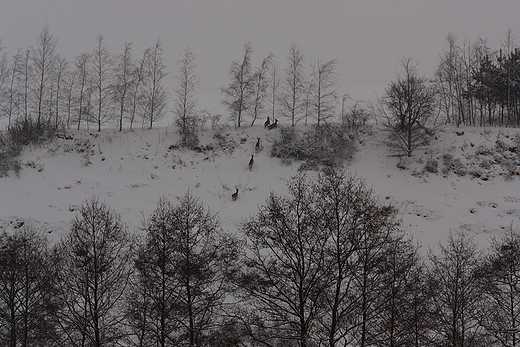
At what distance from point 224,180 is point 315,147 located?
9.62m

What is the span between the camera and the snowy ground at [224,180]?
1891 centimetres

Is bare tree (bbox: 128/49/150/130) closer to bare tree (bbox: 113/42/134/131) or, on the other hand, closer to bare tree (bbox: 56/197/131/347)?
bare tree (bbox: 113/42/134/131)

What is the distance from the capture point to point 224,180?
78.9 ft

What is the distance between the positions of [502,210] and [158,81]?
3401 cm

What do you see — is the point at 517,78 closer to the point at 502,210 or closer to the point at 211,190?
the point at 502,210

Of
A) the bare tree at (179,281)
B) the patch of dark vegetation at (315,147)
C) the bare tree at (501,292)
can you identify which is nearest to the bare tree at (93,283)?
the bare tree at (179,281)

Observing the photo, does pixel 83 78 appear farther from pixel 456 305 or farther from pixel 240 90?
pixel 456 305

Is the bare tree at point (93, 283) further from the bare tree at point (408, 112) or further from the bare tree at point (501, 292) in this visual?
the bare tree at point (408, 112)

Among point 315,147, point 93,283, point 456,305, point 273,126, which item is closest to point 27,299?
point 93,283

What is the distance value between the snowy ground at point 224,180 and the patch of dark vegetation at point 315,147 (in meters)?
1.04

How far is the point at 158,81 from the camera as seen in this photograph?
32781 mm

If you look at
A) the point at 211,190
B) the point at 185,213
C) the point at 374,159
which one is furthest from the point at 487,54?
the point at 185,213

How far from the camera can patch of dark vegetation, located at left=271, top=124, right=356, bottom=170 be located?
26484mm

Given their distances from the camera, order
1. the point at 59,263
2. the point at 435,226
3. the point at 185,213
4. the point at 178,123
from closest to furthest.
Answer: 1. the point at 59,263
2. the point at 185,213
3. the point at 435,226
4. the point at 178,123
